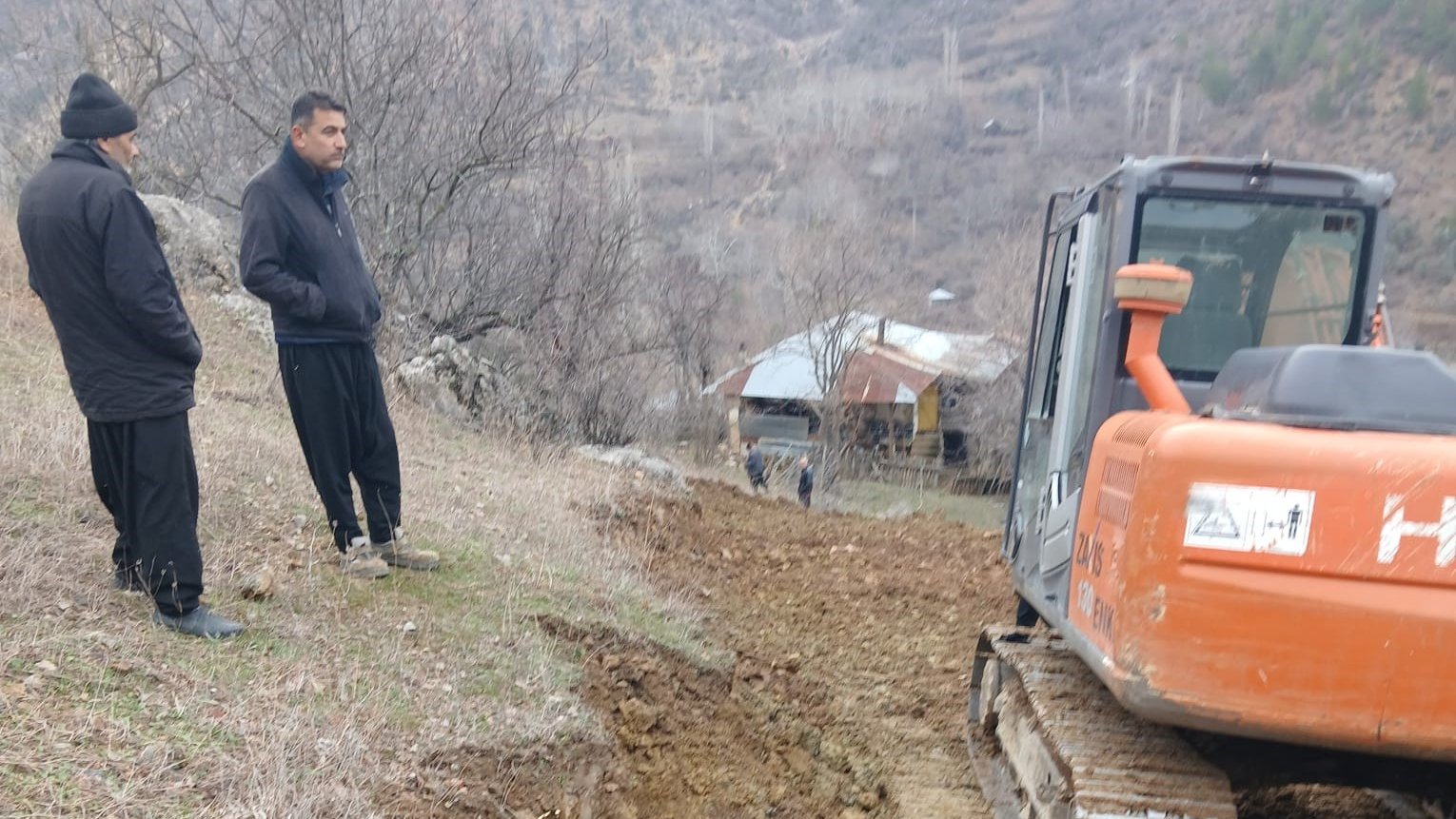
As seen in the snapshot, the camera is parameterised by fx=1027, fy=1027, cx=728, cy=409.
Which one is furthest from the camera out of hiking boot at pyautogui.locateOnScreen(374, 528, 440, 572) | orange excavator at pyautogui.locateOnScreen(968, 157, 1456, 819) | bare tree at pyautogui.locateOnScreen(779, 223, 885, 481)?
bare tree at pyautogui.locateOnScreen(779, 223, 885, 481)

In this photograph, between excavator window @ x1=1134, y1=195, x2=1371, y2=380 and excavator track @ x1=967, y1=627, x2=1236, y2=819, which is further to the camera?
excavator window @ x1=1134, y1=195, x2=1371, y2=380

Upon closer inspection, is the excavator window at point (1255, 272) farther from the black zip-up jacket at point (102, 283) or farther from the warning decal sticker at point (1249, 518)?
the black zip-up jacket at point (102, 283)

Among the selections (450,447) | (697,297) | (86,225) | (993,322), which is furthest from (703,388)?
(86,225)

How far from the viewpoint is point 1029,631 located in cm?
454

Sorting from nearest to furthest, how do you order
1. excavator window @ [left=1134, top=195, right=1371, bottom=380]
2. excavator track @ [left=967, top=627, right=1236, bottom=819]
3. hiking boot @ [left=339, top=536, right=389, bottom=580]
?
excavator track @ [left=967, top=627, right=1236, bottom=819], excavator window @ [left=1134, top=195, right=1371, bottom=380], hiking boot @ [left=339, top=536, right=389, bottom=580]

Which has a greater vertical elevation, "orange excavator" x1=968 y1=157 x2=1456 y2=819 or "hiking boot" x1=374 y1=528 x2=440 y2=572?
"orange excavator" x1=968 y1=157 x2=1456 y2=819

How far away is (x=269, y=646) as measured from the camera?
364cm

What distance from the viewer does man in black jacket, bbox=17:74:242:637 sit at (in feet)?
11.0

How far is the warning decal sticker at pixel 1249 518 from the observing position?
2525mm

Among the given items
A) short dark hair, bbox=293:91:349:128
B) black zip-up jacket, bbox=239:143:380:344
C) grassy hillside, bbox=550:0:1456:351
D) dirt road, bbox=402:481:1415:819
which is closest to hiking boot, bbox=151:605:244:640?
dirt road, bbox=402:481:1415:819

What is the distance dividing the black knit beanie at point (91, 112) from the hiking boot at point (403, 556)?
202 cm

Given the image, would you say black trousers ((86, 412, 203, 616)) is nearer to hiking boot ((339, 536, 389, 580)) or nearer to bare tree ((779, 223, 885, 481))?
hiking boot ((339, 536, 389, 580))

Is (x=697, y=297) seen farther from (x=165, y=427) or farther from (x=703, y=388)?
(x=165, y=427)

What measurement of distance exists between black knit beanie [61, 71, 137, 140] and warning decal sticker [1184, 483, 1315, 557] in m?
3.56
